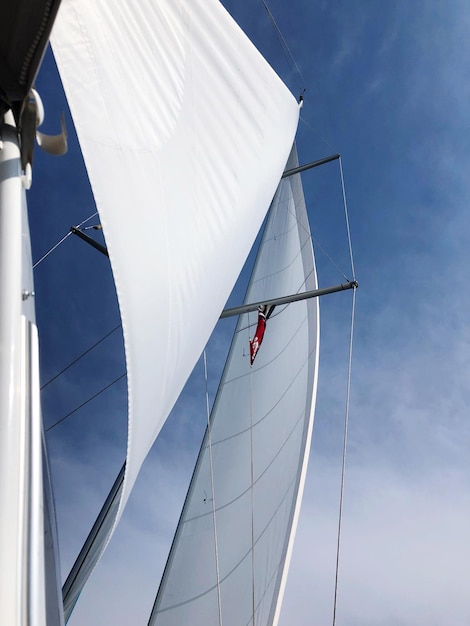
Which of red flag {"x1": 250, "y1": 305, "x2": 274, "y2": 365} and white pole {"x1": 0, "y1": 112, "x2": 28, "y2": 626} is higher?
red flag {"x1": 250, "y1": 305, "x2": 274, "y2": 365}

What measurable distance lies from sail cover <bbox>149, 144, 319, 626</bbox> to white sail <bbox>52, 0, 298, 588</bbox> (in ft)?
8.14

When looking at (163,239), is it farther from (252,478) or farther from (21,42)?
(252,478)

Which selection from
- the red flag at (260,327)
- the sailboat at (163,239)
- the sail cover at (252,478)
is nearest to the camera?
the sailboat at (163,239)

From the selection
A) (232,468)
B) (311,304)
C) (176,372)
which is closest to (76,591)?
(176,372)

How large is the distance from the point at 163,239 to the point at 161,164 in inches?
19.5

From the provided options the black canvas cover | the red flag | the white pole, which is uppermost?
the red flag

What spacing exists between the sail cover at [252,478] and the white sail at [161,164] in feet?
8.14

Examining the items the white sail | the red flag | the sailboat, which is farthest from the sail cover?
the white sail

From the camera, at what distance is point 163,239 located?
225cm

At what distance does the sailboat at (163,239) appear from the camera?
123 cm

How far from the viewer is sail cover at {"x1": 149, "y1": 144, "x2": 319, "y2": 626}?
493 cm

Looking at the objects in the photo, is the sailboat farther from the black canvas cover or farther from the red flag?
the red flag

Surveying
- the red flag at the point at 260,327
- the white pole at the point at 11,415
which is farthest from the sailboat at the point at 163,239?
the red flag at the point at 260,327

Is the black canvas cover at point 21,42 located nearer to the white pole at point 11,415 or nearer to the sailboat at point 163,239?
the sailboat at point 163,239
